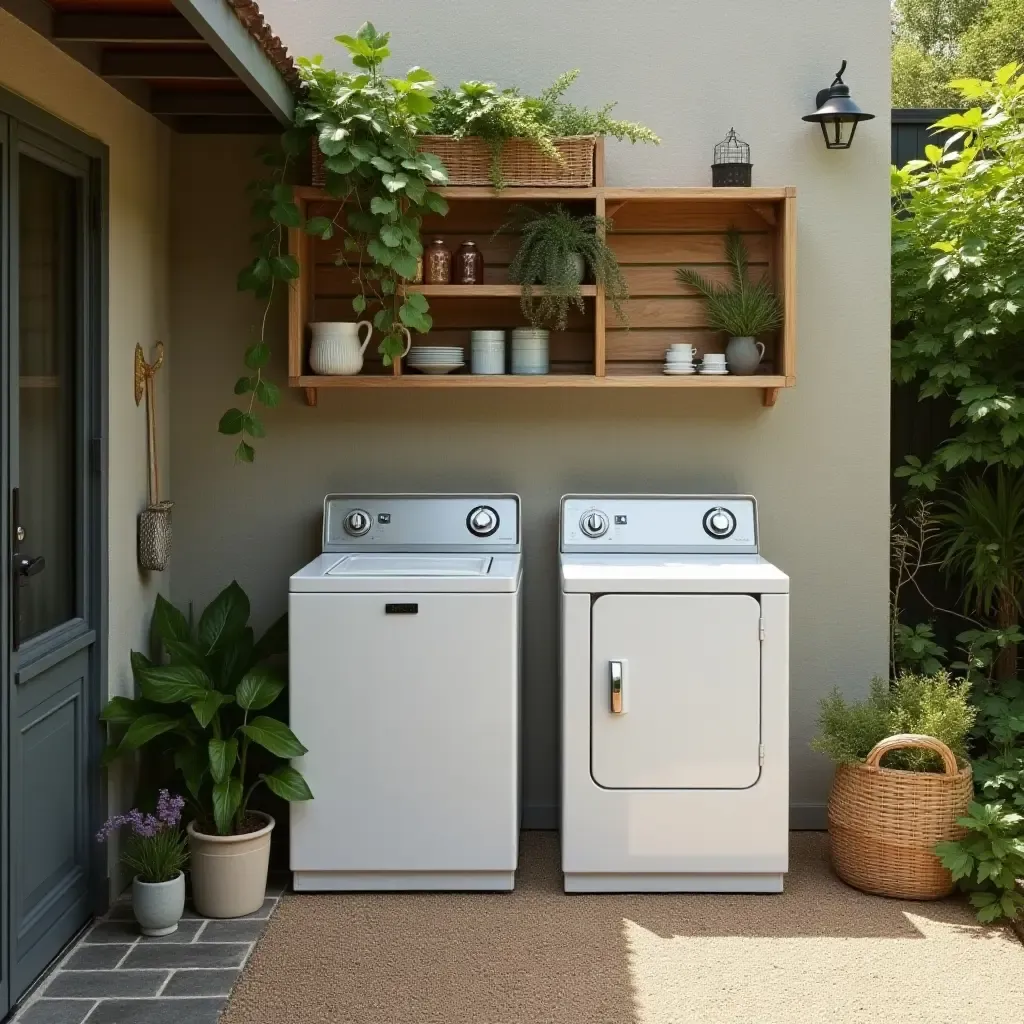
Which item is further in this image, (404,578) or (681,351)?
(681,351)

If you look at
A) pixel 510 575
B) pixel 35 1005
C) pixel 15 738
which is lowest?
pixel 35 1005

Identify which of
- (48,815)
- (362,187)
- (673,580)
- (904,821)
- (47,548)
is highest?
(362,187)

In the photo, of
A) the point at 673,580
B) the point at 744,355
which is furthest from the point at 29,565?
the point at 744,355

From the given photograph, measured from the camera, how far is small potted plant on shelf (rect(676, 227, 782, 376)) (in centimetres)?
406

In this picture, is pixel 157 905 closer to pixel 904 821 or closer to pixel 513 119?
pixel 904 821

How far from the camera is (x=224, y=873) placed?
3.54m

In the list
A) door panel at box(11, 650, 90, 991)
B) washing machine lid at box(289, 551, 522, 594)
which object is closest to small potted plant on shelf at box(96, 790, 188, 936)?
door panel at box(11, 650, 90, 991)

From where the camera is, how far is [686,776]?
368 cm

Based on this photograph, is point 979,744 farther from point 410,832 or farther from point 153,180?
point 153,180

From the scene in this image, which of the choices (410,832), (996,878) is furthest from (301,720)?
(996,878)

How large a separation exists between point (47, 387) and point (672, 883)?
83.0 inches

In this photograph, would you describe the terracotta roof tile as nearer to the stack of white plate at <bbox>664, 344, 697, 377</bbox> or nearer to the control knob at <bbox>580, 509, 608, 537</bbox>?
the stack of white plate at <bbox>664, 344, 697, 377</bbox>

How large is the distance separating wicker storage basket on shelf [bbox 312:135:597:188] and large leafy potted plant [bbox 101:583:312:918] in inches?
57.6

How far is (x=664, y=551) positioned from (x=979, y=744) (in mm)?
1417
